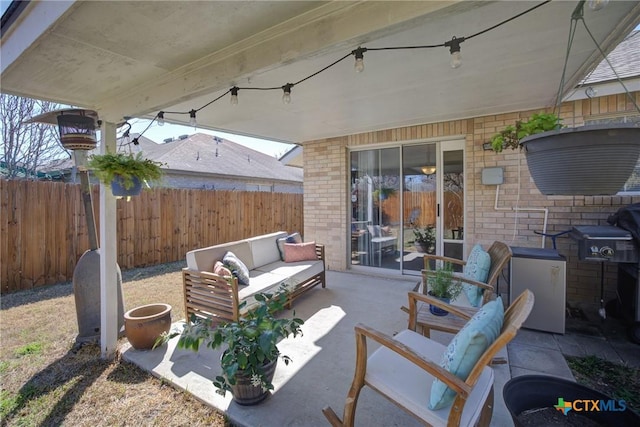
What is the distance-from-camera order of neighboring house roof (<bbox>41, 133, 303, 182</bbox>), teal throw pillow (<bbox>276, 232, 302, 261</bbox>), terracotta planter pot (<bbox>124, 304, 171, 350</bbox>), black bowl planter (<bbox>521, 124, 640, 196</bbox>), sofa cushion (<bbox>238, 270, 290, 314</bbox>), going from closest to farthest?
1. black bowl planter (<bbox>521, 124, 640, 196</bbox>)
2. terracotta planter pot (<bbox>124, 304, 171, 350</bbox>)
3. sofa cushion (<bbox>238, 270, 290, 314</bbox>)
4. teal throw pillow (<bbox>276, 232, 302, 261</bbox>)
5. neighboring house roof (<bbox>41, 133, 303, 182</bbox>)

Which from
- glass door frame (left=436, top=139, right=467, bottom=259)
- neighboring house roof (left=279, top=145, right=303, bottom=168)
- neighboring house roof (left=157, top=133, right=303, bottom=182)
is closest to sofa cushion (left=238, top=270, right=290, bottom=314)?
glass door frame (left=436, top=139, right=467, bottom=259)

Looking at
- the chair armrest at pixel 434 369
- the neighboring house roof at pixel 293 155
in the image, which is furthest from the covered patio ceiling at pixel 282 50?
the neighboring house roof at pixel 293 155

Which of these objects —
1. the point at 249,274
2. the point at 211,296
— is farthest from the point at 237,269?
the point at 249,274

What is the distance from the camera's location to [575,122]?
12.5 feet

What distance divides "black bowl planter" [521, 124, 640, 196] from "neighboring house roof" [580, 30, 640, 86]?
230 centimetres

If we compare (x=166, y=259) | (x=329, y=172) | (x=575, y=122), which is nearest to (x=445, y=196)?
(x=575, y=122)

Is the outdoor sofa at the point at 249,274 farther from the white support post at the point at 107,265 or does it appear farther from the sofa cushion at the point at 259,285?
the white support post at the point at 107,265

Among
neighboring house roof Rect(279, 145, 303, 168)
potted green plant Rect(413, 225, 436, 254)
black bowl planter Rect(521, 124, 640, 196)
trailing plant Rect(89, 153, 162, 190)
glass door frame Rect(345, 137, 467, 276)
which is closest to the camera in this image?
black bowl planter Rect(521, 124, 640, 196)

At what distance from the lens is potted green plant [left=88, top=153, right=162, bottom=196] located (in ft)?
7.82

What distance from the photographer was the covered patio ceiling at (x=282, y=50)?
5.40 ft

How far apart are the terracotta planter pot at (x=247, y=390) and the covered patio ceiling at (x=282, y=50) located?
2103 mm

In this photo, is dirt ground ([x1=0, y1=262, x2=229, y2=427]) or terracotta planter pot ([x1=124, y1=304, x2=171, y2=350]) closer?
dirt ground ([x1=0, y1=262, x2=229, y2=427])

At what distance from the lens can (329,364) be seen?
2604 mm

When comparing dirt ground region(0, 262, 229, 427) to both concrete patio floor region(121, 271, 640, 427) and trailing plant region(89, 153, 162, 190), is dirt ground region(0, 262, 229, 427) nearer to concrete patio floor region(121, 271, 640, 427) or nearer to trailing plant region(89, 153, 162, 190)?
concrete patio floor region(121, 271, 640, 427)
